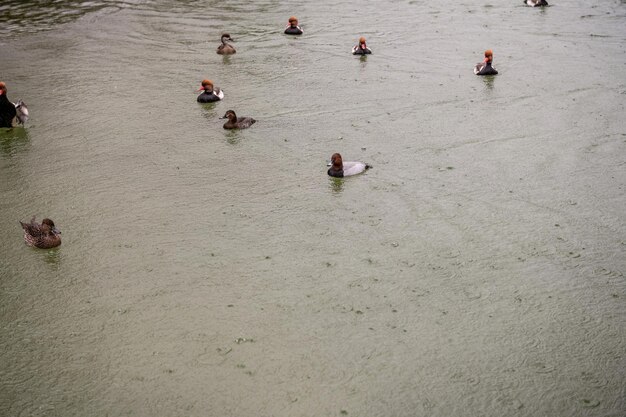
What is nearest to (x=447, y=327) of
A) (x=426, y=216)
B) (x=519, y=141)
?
(x=426, y=216)

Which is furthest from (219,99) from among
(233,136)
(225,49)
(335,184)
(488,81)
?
(488,81)

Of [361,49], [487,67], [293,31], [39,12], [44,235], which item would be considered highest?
[39,12]

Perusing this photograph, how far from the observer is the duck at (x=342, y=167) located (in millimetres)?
6410

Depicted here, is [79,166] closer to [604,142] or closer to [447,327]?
[447,327]

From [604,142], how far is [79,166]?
575 centimetres

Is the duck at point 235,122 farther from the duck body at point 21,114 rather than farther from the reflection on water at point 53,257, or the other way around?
the reflection on water at point 53,257

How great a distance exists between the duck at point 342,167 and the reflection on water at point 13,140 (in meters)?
3.71

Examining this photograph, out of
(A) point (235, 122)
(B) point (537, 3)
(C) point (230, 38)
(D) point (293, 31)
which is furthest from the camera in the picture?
(B) point (537, 3)

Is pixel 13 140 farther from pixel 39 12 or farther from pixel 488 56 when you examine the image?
pixel 39 12

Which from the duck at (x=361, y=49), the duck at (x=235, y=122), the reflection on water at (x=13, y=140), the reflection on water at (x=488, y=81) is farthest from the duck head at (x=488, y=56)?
the reflection on water at (x=13, y=140)

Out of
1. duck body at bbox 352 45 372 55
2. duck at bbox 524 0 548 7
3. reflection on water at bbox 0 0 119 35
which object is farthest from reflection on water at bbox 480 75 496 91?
reflection on water at bbox 0 0 119 35

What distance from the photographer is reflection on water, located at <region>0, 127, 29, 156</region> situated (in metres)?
7.47

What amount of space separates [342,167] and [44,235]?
2829 millimetres

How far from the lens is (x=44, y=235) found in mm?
5379
